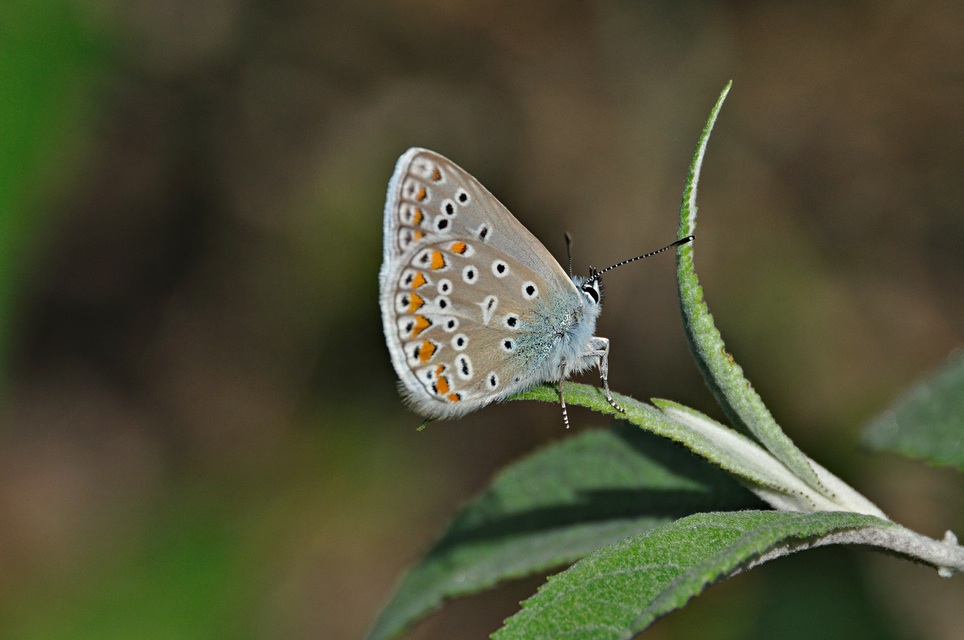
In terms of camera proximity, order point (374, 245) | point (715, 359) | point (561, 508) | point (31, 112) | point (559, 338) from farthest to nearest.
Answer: point (374, 245)
point (31, 112)
point (559, 338)
point (561, 508)
point (715, 359)

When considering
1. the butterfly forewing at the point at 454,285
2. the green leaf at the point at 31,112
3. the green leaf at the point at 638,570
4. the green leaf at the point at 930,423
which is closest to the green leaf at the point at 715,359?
the green leaf at the point at 638,570

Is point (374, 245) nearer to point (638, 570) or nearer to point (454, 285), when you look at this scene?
point (454, 285)

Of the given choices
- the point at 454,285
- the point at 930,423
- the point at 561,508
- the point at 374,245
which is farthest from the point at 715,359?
the point at 374,245

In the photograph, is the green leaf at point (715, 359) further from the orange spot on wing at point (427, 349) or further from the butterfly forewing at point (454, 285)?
the orange spot on wing at point (427, 349)

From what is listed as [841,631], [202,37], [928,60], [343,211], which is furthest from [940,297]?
[202,37]

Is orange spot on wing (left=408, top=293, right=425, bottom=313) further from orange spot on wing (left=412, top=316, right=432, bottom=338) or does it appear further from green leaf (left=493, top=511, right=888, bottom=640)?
green leaf (left=493, top=511, right=888, bottom=640)

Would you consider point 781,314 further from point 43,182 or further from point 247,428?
point 43,182

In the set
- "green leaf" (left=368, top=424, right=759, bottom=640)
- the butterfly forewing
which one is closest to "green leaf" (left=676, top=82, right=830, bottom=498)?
"green leaf" (left=368, top=424, right=759, bottom=640)
